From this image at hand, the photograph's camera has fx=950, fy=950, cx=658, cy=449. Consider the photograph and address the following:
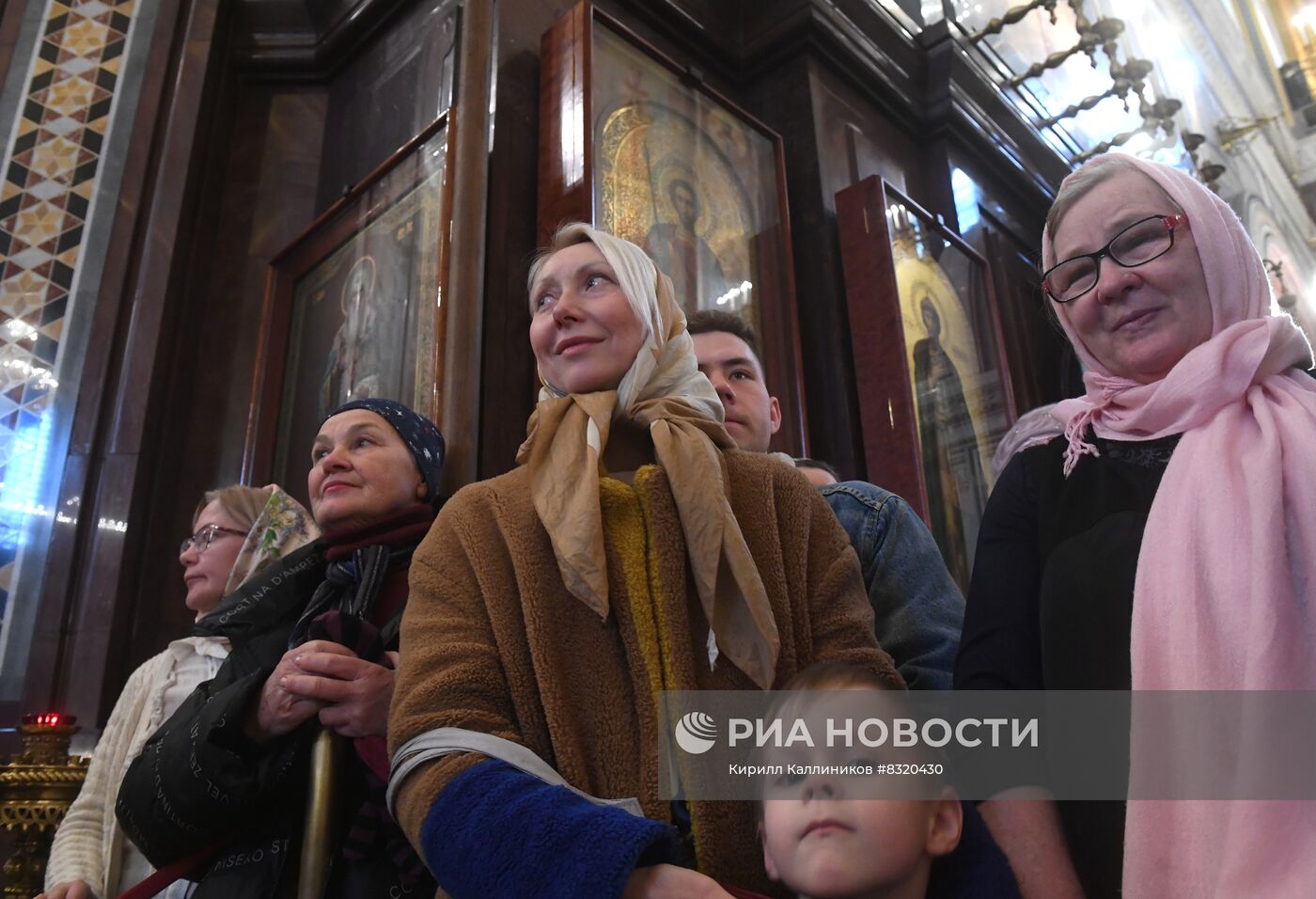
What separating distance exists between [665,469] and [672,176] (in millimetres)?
1876

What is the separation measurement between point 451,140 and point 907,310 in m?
1.66

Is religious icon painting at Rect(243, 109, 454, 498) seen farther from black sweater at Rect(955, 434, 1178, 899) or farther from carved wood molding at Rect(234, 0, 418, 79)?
black sweater at Rect(955, 434, 1178, 899)

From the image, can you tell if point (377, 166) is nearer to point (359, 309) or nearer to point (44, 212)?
point (359, 309)

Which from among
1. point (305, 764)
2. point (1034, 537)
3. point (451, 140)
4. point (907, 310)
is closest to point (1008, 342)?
point (907, 310)

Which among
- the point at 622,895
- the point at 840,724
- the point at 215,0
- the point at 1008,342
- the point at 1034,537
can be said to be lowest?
the point at 622,895

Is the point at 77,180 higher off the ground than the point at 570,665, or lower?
higher

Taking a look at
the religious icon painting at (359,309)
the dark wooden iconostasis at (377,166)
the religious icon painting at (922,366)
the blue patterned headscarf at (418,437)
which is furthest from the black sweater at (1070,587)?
the religious icon painting at (922,366)

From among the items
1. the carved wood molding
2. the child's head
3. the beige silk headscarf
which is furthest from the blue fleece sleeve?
the carved wood molding

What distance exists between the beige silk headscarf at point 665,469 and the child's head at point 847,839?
0.18 meters

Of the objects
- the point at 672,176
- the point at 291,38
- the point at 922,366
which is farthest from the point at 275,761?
the point at 291,38

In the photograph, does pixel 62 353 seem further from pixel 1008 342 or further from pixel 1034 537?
pixel 1008 342

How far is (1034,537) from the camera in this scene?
121cm

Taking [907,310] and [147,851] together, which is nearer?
[147,851]

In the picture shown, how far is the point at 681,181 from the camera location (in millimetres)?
2924
